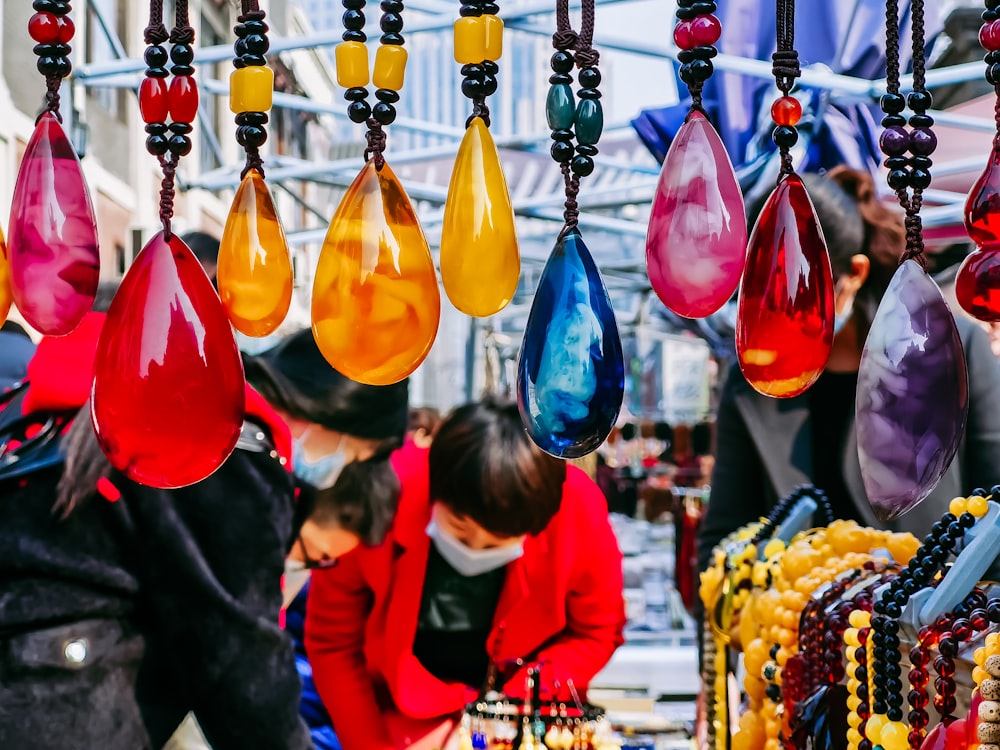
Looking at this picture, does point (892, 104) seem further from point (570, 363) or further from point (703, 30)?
point (570, 363)

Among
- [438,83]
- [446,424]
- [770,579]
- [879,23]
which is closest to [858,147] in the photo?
[879,23]

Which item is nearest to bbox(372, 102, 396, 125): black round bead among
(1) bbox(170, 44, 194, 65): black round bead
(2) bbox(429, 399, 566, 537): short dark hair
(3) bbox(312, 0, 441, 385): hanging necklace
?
(3) bbox(312, 0, 441, 385): hanging necklace

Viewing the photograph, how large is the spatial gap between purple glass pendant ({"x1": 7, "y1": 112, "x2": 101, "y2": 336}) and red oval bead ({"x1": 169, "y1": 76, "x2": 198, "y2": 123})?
61 millimetres

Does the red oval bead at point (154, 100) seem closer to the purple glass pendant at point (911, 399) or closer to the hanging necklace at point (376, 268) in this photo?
the hanging necklace at point (376, 268)

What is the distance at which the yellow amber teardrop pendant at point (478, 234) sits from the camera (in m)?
0.54

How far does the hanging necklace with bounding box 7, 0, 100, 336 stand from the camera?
54 centimetres

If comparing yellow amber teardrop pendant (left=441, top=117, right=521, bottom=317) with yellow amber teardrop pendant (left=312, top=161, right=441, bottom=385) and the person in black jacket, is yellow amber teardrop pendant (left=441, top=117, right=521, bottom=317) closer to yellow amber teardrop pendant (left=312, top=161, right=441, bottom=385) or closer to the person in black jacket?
yellow amber teardrop pendant (left=312, top=161, right=441, bottom=385)

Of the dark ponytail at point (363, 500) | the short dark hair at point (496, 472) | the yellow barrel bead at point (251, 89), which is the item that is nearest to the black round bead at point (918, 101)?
the yellow barrel bead at point (251, 89)

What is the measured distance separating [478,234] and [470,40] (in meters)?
0.10

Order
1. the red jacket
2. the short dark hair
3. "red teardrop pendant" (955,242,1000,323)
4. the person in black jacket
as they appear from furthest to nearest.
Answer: the red jacket → the short dark hair → the person in black jacket → "red teardrop pendant" (955,242,1000,323)

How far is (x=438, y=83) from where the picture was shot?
4.82m

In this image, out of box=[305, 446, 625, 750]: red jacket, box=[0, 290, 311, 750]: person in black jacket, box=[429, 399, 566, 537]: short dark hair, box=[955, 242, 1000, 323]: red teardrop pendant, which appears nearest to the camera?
box=[955, 242, 1000, 323]: red teardrop pendant

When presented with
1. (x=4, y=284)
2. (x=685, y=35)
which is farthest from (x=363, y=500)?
(x=685, y=35)

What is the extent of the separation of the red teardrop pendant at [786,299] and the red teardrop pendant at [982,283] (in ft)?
0.20
